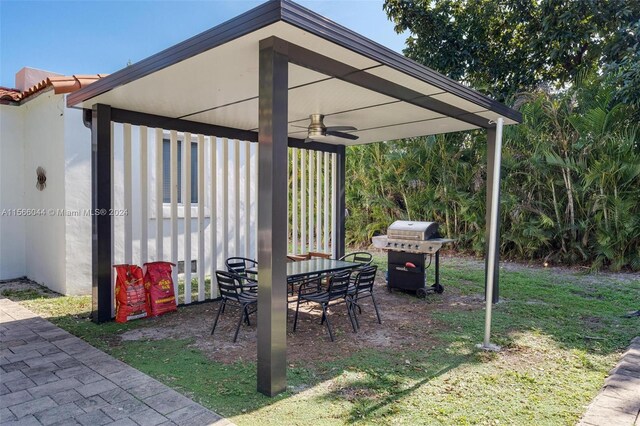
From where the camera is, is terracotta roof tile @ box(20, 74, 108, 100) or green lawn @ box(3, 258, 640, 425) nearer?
green lawn @ box(3, 258, 640, 425)

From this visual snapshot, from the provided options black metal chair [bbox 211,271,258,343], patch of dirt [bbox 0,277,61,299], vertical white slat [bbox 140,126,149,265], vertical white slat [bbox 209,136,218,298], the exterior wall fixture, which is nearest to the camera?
black metal chair [bbox 211,271,258,343]

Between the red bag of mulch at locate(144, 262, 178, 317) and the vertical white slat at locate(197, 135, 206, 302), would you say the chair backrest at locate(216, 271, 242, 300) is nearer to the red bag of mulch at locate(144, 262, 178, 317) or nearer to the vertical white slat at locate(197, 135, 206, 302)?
the red bag of mulch at locate(144, 262, 178, 317)

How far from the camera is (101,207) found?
16.1 ft

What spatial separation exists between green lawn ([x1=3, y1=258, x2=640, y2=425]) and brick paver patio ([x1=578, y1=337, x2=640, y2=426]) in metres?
0.09

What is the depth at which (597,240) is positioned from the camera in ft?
27.6

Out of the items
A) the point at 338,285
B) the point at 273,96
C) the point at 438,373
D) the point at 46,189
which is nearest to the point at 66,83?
the point at 46,189

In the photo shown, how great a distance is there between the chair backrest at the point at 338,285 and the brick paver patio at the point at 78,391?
1.90 metres

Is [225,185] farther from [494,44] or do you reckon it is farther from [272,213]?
[494,44]

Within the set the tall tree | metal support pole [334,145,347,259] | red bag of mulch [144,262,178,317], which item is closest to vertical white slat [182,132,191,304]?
red bag of mulch [144,262,178,317]

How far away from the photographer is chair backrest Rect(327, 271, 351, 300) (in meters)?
4.47

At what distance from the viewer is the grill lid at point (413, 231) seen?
6191mm

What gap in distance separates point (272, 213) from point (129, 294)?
9.89ft

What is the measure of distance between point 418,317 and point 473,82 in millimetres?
7820

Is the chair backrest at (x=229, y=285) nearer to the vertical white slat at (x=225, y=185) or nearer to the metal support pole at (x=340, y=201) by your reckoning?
the vertical white slat at (x=225, y=185)
